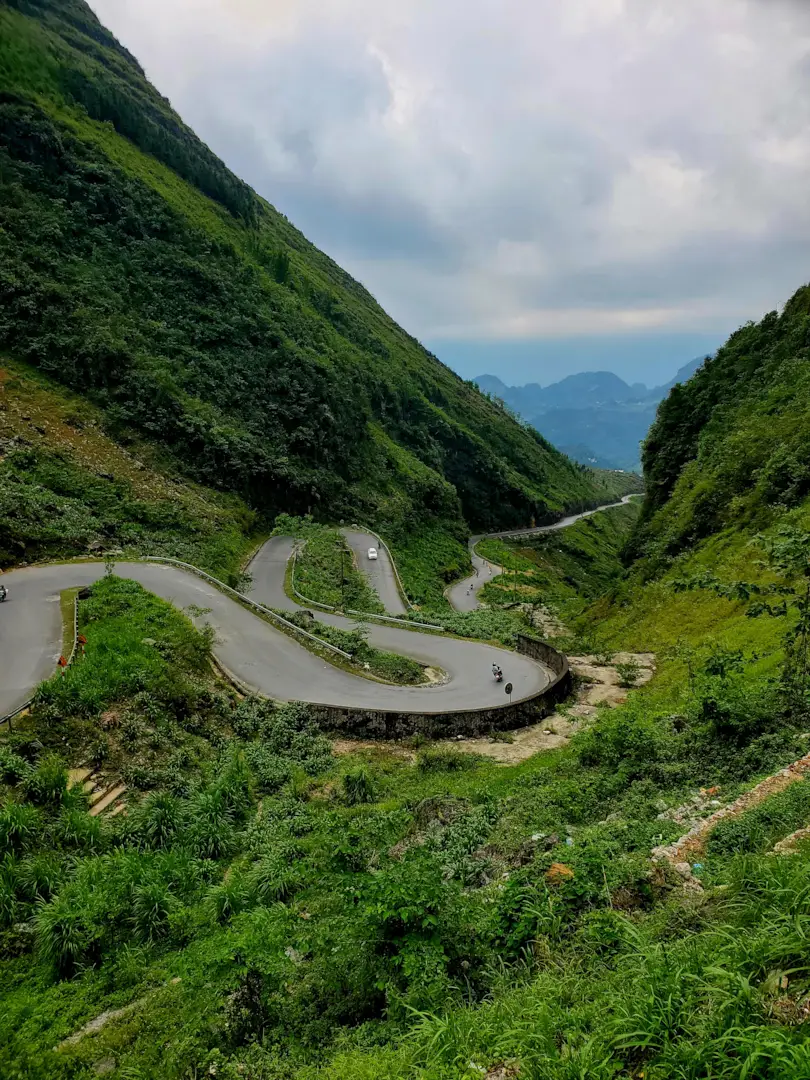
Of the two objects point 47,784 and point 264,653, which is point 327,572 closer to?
point 264,653

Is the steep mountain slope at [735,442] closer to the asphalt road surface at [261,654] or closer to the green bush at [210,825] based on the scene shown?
the asphalt road surface at [261,654]

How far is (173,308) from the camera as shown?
53156 millimetres

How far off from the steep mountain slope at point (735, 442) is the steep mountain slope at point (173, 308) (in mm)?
28395

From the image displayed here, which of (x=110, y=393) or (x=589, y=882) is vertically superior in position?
(x=110, y=393)

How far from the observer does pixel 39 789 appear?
11094mm

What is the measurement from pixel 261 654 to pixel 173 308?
145 ft

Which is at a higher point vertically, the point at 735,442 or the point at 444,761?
the point at 735,442

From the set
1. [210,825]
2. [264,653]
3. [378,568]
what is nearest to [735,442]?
[378,568]

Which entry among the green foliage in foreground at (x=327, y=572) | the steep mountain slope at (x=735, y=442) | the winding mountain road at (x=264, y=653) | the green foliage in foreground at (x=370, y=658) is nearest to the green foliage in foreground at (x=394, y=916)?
the winding mountain road at (x=264, y=653)

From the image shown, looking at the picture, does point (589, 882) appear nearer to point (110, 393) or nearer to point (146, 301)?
point (110, 393)

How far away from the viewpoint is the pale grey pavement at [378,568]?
3897cm

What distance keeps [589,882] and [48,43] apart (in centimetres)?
9603

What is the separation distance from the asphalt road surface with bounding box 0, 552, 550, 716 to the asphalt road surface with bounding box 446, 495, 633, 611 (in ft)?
76.9

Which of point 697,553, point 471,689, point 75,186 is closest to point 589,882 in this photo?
point 471,689
